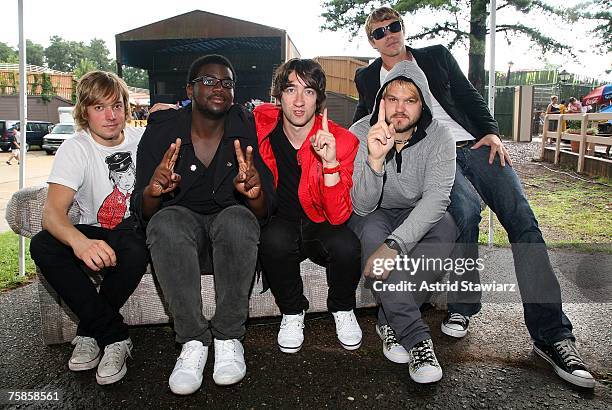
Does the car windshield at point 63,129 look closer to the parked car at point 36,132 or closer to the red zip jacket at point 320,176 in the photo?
the parked car at point 36,132

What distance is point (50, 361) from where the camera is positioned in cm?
232

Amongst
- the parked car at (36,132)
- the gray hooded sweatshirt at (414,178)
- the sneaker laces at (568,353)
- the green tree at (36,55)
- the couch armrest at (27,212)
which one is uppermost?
the green tree at (36,55)

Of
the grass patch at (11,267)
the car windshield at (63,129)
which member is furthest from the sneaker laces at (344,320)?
the car windshield at (63,129)

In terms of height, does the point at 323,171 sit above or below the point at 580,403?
above

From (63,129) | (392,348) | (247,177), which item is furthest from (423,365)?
(63,129)

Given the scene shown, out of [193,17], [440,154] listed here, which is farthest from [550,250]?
[193,17]

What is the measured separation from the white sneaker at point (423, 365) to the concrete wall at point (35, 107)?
30.8m

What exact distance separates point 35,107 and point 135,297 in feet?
103

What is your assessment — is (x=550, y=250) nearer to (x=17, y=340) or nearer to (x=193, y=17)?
(x=17, y=340)

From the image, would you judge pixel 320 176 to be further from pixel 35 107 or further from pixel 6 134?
pixel 35 107

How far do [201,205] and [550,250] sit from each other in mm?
3506

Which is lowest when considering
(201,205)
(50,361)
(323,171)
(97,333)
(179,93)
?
(50,361)

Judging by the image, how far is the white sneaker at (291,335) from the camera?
2.39m

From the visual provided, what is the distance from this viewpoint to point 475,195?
2633 millimetres
